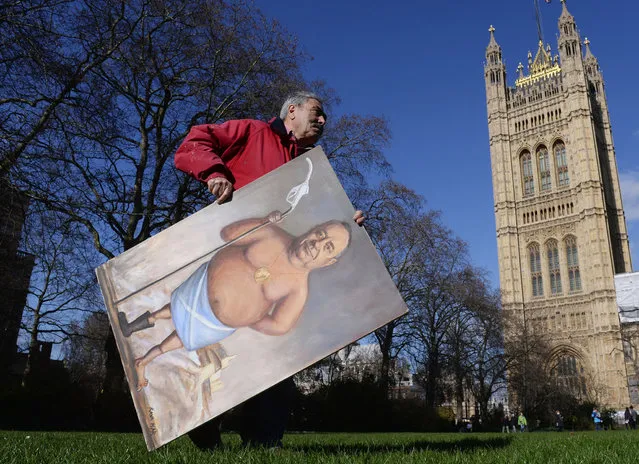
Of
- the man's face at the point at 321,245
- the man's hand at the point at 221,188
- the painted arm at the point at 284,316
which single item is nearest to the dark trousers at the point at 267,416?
the painted arm at the point at 284,316

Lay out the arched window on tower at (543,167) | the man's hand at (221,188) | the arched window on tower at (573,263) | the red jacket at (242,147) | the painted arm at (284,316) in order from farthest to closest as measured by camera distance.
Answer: the arched window on tower at (543,167)
the arched window on tower at (573,263)
the red jacket at (242,147)
the man's hand at (221,188)
the painted arm at (284,316)

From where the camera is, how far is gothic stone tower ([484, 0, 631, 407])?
53.2 m

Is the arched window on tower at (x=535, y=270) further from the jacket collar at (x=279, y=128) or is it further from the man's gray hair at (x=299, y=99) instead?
the jacket collar at (x=279, y=128)

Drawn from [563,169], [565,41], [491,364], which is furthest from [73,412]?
[565,41]

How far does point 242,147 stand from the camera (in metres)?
3.32

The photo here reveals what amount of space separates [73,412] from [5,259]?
4509 mm

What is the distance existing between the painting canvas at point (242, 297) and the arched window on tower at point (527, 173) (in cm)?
6436

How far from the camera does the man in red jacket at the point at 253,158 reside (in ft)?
9.52

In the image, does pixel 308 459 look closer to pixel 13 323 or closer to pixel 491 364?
pixel 13 323

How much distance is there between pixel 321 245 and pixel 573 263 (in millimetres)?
61173

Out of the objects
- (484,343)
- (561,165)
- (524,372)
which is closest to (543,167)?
(561,165)

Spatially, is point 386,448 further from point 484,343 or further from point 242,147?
point 484,343

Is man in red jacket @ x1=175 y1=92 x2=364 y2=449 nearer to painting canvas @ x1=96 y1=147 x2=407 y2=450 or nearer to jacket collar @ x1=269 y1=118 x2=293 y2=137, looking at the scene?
jacket collar @ x1=269 y1=118 x2=293 y2=137

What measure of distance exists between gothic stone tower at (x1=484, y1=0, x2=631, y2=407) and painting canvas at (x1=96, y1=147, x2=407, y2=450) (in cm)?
5401
